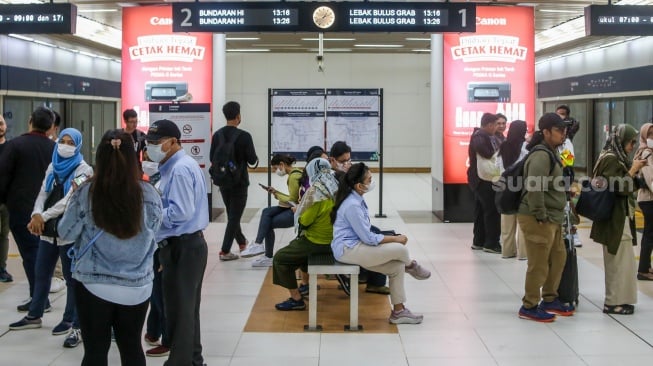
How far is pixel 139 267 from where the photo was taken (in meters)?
3.63

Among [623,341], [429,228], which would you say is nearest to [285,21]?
[429,228]

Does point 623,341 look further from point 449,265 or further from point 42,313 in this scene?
point 42,313

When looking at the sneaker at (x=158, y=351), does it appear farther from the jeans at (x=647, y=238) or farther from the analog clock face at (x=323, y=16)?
the analog clock face at (x=323, y=16)

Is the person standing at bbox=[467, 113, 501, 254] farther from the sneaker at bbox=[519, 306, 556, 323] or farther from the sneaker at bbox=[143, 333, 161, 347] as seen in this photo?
the sneaker at bbox=[143, 333, 161, 347]

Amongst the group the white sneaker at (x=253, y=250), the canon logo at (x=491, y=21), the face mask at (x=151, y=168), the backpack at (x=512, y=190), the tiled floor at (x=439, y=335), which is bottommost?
the tiled floor at (x=439, y=335)

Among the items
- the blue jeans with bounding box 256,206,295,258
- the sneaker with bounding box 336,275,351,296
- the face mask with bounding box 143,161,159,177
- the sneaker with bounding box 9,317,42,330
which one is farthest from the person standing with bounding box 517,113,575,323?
the sneaker with bounding box 9,317,42,330

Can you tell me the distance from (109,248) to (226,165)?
5007 millimetres

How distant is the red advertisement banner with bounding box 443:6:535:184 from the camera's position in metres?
11.8

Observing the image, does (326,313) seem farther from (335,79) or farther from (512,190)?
(335,79)

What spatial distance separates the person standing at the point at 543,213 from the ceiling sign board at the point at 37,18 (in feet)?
18.6

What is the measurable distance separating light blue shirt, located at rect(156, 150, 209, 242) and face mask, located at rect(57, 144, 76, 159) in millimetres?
1132

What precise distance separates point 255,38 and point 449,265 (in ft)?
35.6

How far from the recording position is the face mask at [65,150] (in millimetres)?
5344

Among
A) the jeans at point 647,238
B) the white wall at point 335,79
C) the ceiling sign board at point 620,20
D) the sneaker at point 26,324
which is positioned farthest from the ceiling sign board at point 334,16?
the white wall at point 335,79
